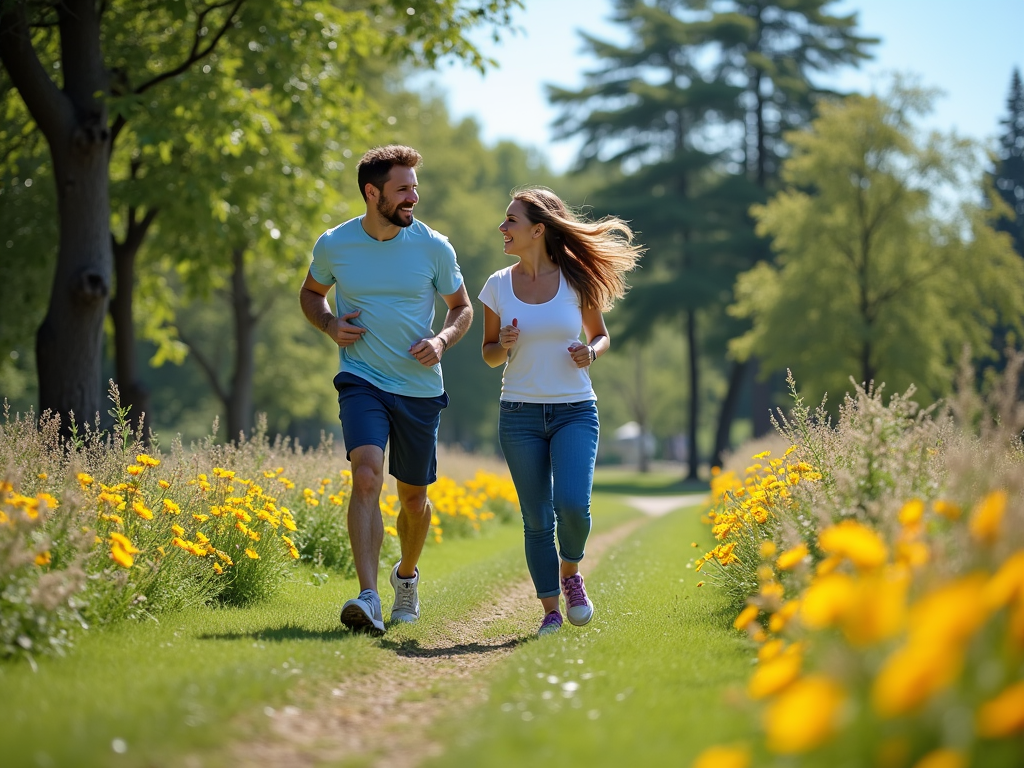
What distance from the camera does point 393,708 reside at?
433 centimetres

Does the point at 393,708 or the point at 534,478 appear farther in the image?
the point at 534,478

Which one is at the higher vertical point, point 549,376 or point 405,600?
point 549,376

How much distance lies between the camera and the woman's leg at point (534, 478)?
19.6 ft

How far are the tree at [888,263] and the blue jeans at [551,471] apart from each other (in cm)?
2011

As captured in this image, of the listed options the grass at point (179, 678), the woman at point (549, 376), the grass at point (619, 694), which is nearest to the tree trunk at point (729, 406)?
the grass at point (619, 694)

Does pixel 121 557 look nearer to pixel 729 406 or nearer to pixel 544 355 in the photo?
pixel 544 355

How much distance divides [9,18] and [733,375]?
27.8 m

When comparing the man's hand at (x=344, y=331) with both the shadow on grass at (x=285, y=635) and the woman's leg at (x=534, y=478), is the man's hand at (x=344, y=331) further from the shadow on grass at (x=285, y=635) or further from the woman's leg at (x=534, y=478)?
the shadow on grass at (x=285, y=635)

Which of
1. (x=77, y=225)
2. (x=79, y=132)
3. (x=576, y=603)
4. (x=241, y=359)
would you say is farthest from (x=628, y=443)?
(x=576, y=603)

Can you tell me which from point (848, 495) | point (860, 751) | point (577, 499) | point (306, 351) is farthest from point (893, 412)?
point (306, 351)

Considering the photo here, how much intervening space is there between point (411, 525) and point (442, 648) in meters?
0.88

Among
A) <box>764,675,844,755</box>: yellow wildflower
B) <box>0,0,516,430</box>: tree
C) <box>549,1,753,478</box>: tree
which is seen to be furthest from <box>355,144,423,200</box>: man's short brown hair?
<box>549,1,753,478</box>: tree

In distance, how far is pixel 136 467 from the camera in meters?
5.80

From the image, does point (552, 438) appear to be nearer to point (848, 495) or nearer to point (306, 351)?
point (848, 495)
